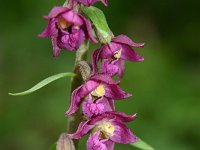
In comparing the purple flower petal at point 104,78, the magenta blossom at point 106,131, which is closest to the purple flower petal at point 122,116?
the magenta blossom at point 106,131

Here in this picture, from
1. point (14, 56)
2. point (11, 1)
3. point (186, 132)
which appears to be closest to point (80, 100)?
point (186, 132)

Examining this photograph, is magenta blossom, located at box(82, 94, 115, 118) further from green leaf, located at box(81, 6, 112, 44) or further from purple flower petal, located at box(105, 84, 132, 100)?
green leaf, located at box(81, 6, 112, 44)

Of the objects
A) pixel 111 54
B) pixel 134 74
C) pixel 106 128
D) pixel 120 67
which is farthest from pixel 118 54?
pixel 134 74

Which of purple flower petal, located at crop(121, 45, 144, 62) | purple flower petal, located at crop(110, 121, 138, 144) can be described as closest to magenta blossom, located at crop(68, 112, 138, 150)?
purple flower petal, located at crop(110, 121, 138, 144)

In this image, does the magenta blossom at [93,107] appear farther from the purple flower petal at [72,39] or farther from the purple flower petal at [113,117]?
the purple flower petal at [72,39]

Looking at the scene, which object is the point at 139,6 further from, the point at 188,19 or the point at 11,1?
the point at 11,1

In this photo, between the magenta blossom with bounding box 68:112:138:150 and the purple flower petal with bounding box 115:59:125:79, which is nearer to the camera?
the magenta blossom with bounding box 68:112:138:150
